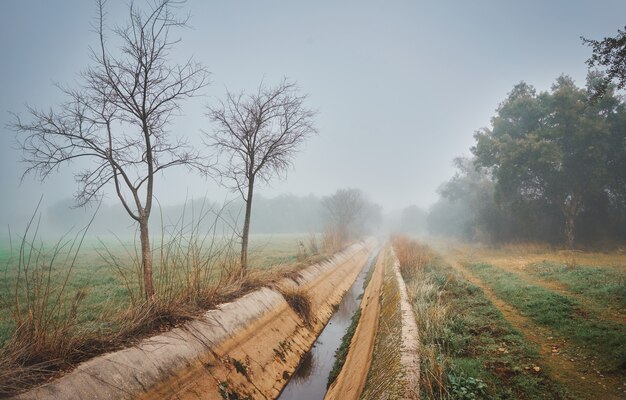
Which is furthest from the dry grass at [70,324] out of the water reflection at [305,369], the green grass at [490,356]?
the green grass at [490,356]

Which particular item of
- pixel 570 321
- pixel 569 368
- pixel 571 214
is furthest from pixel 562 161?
pixel 569 368

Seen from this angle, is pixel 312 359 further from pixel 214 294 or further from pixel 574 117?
pixel 574 117

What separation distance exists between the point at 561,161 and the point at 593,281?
530 inches

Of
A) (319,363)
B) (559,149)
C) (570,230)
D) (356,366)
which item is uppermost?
(559,149)

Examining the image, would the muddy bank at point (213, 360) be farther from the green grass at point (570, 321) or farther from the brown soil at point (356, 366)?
the green grass at point (570, 321)

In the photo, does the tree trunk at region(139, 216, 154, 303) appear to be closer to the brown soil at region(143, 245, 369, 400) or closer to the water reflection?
the brown soil at region(143, 245, 369, 400)

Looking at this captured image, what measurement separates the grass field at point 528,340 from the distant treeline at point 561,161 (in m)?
11.8

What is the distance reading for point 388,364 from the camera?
4.50 metres

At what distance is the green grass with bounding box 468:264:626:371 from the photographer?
174 inches

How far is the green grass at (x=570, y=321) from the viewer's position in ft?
14.5

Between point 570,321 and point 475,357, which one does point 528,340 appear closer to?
point 570,321

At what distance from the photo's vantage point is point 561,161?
1830 cm

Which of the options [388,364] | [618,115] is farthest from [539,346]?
[618,115]

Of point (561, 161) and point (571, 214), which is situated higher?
point (561, 161)
